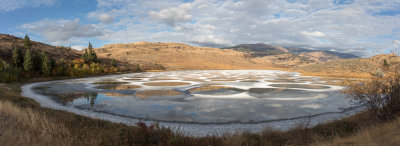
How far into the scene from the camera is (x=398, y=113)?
21.2 feet

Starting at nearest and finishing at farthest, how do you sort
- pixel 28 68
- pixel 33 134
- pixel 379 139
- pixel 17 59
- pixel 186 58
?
pixel 379 139 < pixel 33 134 < pixel 28 68 < pixel 17 59 < pixel 186 58

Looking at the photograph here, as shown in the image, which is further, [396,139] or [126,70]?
[126,70]

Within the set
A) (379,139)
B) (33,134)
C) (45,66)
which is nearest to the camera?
(379,139)

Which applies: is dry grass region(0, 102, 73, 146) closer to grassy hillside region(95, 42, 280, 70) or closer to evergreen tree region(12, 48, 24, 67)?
evergreen tree region(12, 48, 24, 67)

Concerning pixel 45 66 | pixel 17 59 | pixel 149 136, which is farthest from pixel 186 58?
pixel 149 136

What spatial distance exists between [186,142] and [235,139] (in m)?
1.33

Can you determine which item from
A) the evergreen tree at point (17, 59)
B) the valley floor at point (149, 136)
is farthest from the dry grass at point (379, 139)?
the evergreen tree at point (17, 59)

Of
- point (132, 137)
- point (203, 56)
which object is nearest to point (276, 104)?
point (132, 137)

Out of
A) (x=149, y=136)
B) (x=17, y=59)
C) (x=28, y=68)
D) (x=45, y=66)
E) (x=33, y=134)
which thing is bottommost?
(x=149, y=136)

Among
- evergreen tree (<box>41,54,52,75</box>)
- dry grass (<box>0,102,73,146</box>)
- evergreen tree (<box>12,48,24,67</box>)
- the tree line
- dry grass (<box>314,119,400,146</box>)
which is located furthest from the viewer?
evergreen tree (<box>12,48,24,67</box>)

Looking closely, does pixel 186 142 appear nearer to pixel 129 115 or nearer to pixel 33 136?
pixel 33 136

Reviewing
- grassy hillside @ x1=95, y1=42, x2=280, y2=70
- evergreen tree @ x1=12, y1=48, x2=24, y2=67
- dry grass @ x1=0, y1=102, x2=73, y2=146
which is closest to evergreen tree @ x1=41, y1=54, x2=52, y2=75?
evergreen tree @ x1=12, y1=48, x2=24, y2=67

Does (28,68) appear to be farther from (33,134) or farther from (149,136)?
(149,136)

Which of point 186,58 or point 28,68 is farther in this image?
point 186,58
